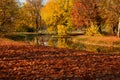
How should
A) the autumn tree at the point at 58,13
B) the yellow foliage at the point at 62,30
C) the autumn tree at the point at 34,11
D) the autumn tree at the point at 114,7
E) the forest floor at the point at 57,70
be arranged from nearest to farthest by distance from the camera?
the forest floor at the point at 57,70, the autumn tree at the point at 114,7, the yellow foliage at the point at 62,30, the autumn tree at the point at 58,13, the autumn tree at the point at 34,11

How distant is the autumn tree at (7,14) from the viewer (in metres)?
35.6

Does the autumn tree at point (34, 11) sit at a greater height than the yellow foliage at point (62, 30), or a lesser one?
greater

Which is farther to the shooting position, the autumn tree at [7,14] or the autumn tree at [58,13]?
the autumn tree at [58,13]

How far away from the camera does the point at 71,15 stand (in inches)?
2474

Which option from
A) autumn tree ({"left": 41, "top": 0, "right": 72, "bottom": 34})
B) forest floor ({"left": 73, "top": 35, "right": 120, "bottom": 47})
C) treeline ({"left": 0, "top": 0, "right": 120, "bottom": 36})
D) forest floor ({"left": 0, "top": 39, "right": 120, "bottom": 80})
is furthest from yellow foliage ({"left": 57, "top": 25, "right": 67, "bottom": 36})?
forest floor ({"left": 0, "top": 39, "right": 120, "bottom": 80})

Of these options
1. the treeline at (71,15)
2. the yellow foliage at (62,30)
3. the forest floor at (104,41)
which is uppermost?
the treeline at (71,15)

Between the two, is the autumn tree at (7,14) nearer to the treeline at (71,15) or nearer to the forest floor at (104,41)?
the treeline at (71,15)

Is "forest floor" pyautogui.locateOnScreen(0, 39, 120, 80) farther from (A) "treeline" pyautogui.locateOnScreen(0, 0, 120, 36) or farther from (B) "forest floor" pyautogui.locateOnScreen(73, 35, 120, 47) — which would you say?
(B) "forest floor" pyautogui.locateOnScreen(73, 35, 120, 47)

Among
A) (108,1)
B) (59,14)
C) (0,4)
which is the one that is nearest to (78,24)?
(59,14)

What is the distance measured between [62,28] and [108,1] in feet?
53.7

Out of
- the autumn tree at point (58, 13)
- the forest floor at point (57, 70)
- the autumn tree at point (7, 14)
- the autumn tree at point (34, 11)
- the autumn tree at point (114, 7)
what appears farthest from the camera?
the autumn tree at point (34, 11)

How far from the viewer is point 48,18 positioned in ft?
211

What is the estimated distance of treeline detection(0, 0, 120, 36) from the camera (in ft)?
119

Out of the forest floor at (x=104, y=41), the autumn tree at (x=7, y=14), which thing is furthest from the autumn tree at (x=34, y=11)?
the autumn tree at (x=7, y=14)
